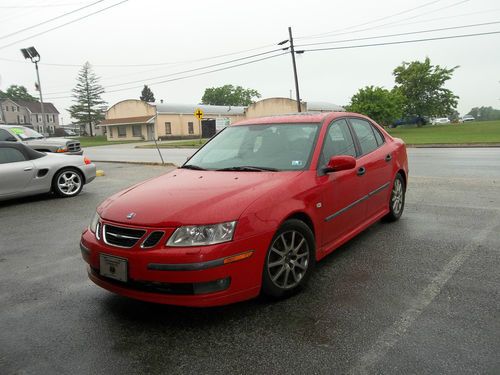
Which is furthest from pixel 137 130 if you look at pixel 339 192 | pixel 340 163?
pixel 340 163

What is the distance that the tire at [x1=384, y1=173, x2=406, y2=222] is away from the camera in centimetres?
561

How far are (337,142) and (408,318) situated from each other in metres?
1.96

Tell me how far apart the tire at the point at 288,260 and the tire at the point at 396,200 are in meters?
2.41

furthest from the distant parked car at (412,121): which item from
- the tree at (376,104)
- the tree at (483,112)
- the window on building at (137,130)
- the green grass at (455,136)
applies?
the tree at (483,112)

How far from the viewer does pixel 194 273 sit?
9.37ft

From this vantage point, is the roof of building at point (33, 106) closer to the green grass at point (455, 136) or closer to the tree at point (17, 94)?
the tree at point (17, 94)

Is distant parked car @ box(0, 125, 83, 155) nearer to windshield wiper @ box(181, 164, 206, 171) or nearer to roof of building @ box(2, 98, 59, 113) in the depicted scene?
windshield wiper @ box(181, 164, 206, 171)

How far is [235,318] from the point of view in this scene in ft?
10.4

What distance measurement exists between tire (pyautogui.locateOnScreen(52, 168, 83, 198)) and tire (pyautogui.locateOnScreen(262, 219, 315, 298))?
689 centimetres

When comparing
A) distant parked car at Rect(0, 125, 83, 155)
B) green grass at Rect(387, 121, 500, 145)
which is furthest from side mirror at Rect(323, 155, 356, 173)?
green grass at Rect(387, 121, 500, 145)

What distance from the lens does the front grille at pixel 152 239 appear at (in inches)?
117

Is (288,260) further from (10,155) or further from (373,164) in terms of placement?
(10,155)

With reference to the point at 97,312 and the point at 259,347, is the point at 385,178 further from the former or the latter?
the point at 97,312

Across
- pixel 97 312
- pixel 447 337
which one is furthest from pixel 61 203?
pixel 447 337
